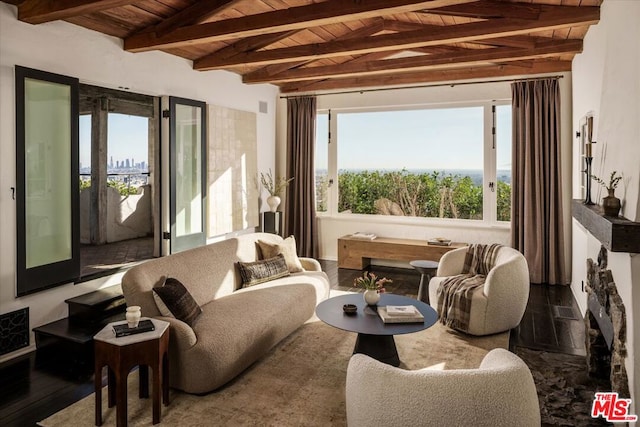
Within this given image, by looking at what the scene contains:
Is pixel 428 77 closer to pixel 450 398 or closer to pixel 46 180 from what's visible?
pixel 46 180

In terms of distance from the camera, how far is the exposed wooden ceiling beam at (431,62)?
189 inches

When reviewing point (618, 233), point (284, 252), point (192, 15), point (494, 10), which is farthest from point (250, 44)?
point (618, 233)

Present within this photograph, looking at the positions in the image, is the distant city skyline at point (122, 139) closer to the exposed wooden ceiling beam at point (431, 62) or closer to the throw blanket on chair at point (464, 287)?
the exposed wooden ceiling beam at point (431, 62)

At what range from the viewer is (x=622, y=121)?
2627mm

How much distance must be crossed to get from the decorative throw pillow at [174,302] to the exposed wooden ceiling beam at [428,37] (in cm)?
303

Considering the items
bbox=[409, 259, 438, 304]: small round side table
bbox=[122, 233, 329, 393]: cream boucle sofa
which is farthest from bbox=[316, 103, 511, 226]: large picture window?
bbox=[122, 233, 329, 393]: cream boucle sofa

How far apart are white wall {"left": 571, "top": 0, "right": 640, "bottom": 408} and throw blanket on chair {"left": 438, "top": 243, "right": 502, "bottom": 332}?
92 centimetres

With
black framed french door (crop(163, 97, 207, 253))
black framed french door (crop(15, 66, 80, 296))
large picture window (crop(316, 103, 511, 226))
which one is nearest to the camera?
black framed french door (crop(15, 66, 80, 296))

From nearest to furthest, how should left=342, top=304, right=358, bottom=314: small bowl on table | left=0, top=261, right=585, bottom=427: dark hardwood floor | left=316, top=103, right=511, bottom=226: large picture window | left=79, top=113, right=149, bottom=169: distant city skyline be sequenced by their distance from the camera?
left=0, top=261, right=585, bottom=427: dark hardwood floor, left=342, top=304, right=358, bottom=314: small bowl on table, left=316, top=103, right=511, bottom=226: large picture window, left=79, top=113, right=149, bottom=169: distant city skyline

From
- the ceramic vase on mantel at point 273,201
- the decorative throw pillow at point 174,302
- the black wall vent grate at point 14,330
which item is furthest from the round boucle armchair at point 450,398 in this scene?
the ceramic vase on mantel at point 273,201

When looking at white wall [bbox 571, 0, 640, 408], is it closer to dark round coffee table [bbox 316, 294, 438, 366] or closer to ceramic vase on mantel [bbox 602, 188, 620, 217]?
ceramic vase on mantel [bbox 602, 188, 620, 217]

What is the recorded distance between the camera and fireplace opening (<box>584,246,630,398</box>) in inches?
97.8

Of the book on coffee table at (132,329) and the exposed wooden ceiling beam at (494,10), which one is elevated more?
the exposed wooden ceiling beam at (494,10)

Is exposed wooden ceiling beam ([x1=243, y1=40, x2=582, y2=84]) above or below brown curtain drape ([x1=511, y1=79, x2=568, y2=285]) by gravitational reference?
above
